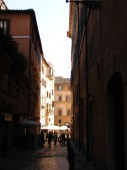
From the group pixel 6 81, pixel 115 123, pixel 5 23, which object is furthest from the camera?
pixel 5 23

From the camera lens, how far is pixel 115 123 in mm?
11086

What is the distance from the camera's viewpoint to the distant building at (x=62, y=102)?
3984 inches

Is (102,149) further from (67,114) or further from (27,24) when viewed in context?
(67,114)

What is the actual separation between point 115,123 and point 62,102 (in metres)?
92.5

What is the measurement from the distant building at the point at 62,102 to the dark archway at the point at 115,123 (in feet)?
294

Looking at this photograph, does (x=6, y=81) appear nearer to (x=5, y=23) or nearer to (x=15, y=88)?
(x=15, y=88)

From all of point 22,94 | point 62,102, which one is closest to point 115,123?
point 22,94

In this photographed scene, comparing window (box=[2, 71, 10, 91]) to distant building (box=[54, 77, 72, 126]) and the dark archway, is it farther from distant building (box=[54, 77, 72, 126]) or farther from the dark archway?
distant building (box=[54, 77, 72, 126])

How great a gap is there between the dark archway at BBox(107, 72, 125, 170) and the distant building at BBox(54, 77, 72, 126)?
89.6 m

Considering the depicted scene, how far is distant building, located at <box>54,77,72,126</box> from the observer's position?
10119cm

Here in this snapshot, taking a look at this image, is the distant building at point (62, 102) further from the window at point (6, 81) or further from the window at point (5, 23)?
the window at point (6, 81)

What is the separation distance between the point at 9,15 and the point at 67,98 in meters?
66.9

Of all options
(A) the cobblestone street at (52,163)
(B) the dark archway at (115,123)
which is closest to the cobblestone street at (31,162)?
(A) the cobblestone street at (52,163)

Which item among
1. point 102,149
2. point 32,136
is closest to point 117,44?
point 102,149
